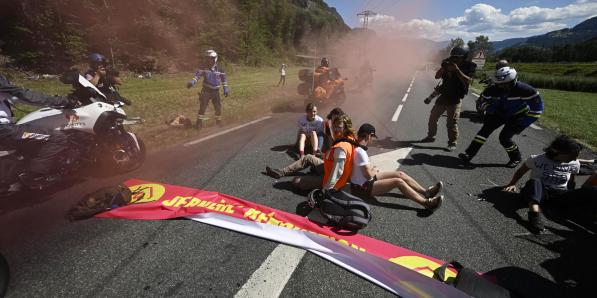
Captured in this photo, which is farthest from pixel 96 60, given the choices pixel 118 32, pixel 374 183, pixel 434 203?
pixel 118 32

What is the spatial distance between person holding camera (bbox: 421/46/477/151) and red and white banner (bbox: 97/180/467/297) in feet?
15.0

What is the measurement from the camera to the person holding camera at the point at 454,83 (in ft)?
21.2

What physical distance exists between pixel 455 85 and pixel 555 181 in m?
3.16

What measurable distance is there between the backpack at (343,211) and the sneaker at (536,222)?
6.51 feet

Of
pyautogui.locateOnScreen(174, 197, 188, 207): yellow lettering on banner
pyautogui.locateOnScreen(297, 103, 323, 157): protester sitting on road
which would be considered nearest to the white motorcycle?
pyautogui.locateOnScreen(174, 197, 188, 207): yellow lettering on banner

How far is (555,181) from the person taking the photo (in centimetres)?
405

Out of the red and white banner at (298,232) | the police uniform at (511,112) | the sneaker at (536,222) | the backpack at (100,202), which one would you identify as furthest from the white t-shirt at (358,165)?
the police uniform at (511,112)

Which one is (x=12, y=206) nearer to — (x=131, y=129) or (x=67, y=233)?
(x=67, y=233)

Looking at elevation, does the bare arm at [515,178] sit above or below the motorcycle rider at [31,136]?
below

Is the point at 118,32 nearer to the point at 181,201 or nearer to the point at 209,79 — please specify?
the point at 209,79

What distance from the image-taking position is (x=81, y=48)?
20047 mm

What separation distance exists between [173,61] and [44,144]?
2322cm

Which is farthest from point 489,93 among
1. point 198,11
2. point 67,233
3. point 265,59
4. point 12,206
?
point 265,59

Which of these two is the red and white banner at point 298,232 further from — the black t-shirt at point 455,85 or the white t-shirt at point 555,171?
the black t-shirt at point 455,85
